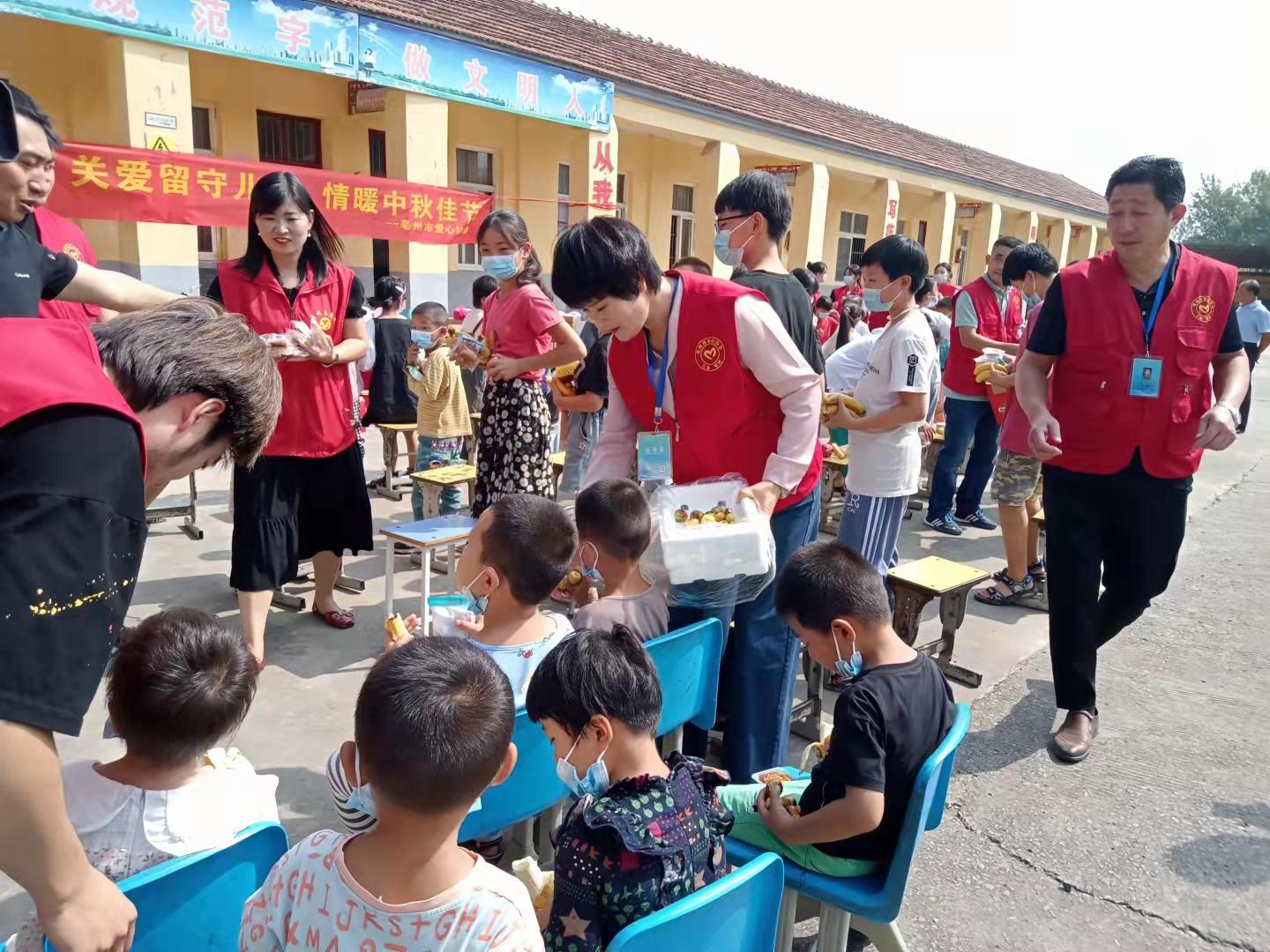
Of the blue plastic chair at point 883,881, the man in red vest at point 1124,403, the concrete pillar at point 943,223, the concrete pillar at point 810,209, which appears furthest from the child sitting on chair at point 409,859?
the concrete pillar at point 943,223

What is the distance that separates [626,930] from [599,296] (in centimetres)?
146

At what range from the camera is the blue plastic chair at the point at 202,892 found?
115cm

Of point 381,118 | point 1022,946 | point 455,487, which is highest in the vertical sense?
point 381,118

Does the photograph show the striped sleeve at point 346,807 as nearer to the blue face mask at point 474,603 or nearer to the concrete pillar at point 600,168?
the blue face mask at point 474,603

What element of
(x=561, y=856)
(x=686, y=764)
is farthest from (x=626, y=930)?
(x=686, y=764)

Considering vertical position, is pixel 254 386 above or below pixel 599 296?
Result: below

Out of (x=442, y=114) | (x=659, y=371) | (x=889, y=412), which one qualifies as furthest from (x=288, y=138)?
(x=659, y=371)

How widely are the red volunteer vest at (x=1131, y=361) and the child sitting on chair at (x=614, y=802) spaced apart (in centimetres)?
202

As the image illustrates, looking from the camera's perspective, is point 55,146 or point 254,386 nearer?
point 254,386

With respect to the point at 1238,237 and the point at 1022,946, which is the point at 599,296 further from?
the point at 1238,237

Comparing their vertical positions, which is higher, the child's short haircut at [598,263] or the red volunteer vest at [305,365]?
the child's short haircut at [598,263]

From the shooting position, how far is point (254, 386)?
4.00ft

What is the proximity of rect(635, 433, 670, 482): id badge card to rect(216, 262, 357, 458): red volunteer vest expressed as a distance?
147 centimetres

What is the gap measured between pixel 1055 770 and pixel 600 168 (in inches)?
435
